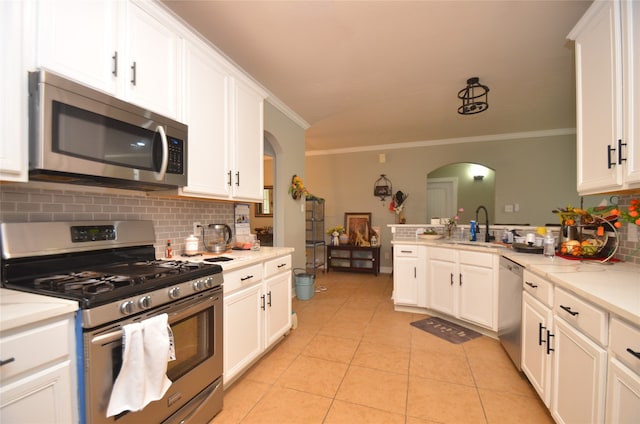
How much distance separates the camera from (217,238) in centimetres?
252

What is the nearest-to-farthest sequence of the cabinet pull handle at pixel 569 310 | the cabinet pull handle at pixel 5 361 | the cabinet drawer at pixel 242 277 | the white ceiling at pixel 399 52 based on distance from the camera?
the cabinet pull handle at pixel 5 361
the cabinet pull handle at pixel 569 310
the cabinet drawer at pixel 242 277
the white ceiling at pixel 399 52

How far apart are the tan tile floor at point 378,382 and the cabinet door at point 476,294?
0.22m

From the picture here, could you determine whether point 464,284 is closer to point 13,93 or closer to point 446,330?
point 446,330

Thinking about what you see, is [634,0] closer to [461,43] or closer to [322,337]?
[461,43]

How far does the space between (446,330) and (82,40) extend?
348 cm

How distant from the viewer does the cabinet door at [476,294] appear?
103 inches

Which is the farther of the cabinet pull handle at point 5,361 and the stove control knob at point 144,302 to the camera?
the stove control knob at point 144,302

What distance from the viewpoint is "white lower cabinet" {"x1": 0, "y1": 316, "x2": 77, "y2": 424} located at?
0.84 m

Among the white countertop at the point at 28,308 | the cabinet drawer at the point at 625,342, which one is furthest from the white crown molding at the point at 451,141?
the white countertop at the point at 28,308

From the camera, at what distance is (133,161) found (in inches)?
59.1

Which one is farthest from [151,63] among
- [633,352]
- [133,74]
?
[633,352]

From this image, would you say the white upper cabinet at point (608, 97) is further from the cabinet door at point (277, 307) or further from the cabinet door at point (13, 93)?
the cabinet door at point (13, 93)

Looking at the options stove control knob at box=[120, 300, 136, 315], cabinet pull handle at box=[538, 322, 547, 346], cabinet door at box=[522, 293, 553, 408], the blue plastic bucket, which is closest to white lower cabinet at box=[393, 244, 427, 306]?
the blue plastic bucket

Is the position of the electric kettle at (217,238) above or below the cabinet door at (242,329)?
above
